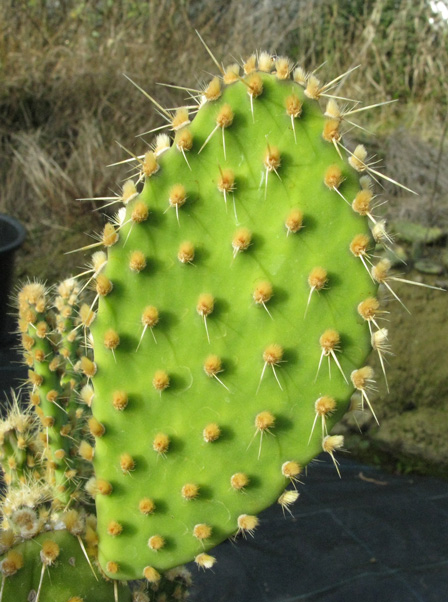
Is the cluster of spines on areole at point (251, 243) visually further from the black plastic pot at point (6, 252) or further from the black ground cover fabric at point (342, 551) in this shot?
the black plastic pot at point (6, 252)

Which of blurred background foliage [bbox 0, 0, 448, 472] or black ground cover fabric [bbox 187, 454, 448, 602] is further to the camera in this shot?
blurred background foliage [bbox 0, 0, 448, 472]

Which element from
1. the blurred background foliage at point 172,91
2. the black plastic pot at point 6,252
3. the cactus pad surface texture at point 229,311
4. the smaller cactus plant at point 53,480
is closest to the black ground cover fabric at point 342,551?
the blurred background foliage at point 172,91

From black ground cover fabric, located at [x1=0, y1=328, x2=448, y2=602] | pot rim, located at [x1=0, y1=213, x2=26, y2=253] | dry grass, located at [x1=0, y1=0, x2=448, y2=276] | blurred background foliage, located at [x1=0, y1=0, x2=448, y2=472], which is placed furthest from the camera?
dry grass, located at [x1=0, y1=0, x2=448, y2=276]

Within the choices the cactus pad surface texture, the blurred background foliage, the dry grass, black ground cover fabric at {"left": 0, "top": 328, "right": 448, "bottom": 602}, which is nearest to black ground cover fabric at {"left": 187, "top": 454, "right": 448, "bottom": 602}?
black ground cover fabric at {"left": 0, "top": 328, "right": 448, "bottom": 602}

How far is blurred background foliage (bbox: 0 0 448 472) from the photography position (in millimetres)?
3814

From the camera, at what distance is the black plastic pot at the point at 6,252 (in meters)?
2.96

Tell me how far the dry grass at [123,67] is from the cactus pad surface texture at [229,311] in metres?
3.08

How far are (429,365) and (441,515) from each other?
37.2 inches

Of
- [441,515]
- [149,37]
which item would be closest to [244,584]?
[441,515]

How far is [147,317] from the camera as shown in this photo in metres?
0.73

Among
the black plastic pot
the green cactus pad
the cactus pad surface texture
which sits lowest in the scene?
the black plastic pot

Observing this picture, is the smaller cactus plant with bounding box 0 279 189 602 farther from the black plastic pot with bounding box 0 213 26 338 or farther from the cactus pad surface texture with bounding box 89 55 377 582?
the black plastic pot with bounding box 0 213 26 338

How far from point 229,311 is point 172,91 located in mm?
3927

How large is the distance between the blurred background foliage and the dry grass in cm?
1
